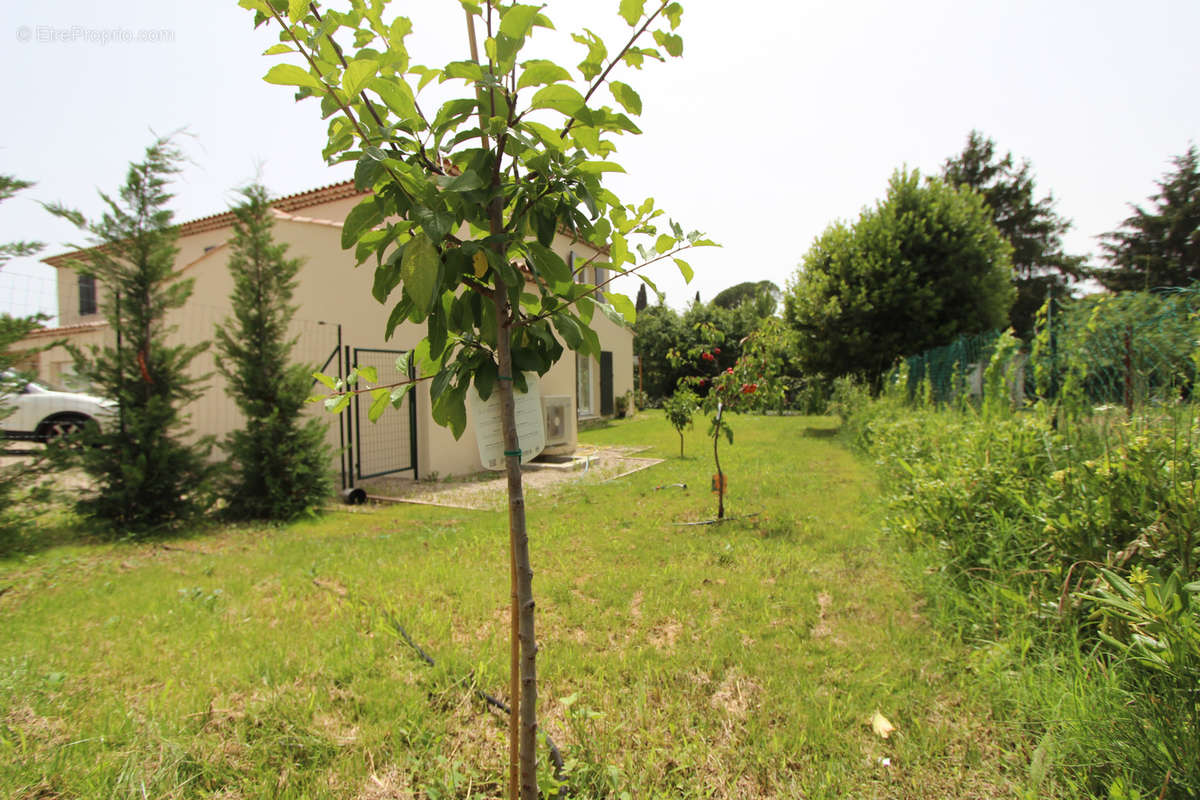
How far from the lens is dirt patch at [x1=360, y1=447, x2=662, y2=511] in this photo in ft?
21.5

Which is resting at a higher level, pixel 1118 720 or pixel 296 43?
pixel 296 43

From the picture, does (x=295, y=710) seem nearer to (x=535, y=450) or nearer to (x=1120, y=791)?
(x=535, y=450)

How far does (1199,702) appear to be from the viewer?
56.8 inches

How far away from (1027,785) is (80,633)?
4.12 metres

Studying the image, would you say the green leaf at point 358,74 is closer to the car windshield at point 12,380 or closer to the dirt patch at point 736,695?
the dirt patch at point 736,695

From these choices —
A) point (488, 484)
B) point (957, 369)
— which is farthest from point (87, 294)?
point (957, 369)

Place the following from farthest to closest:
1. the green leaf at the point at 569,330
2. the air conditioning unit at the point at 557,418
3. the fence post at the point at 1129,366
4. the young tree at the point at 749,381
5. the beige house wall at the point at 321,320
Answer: the air conditioning unit at the point at 557,418 → the beige house wall at the point at 321,320 → the young tree at the point at 749,381 → the fence post at the point at 1129,366 → the green leaf at the point at 569,330

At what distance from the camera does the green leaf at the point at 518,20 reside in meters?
0.90

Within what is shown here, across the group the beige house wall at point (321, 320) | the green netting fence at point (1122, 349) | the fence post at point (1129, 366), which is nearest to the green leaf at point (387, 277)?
the green netting fence at point (1122, 349)

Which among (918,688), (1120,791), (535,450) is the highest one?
(535,450)

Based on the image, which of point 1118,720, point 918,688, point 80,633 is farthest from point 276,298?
point 1118,720

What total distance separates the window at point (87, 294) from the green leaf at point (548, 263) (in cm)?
603

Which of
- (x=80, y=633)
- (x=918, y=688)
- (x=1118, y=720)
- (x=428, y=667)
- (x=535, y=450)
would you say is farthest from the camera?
(x=80, y=633)

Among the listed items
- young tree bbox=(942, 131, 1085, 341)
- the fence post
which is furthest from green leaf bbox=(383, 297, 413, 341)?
young tree bbox=(942, 131, 1085, 341)
